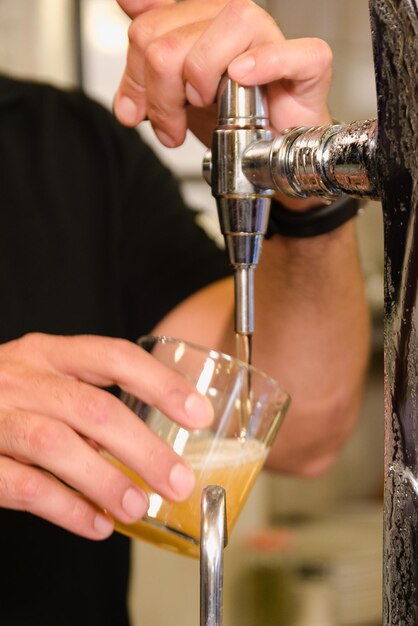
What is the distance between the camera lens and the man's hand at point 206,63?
62cm

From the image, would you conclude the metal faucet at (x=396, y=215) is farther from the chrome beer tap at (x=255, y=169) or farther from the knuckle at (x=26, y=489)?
the knuckle at (x=26, y=489)

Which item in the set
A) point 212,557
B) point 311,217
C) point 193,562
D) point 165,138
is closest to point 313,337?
point 311,217

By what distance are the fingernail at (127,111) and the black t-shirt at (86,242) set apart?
1.53 feet

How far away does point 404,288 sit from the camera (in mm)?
403

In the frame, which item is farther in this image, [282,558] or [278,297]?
[282,558]

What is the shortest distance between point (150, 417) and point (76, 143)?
73cm

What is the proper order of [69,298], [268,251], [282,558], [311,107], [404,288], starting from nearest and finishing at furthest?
[404,288]
[311,107]
[268,251]
[69,298]
[282,558]

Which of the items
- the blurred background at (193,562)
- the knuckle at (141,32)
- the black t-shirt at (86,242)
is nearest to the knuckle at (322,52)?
the knuckle at (141,32)

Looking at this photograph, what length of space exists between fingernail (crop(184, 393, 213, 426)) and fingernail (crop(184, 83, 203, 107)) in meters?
0.21

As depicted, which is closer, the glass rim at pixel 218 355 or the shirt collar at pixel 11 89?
the glass rim at pixel 218 355

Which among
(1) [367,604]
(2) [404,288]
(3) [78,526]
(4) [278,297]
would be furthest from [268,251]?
(1) [367,604]

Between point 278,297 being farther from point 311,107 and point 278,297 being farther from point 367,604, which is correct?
point 367,604

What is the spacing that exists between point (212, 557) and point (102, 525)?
26 centimetres

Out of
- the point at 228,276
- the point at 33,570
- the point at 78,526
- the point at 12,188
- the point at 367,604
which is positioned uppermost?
the point at 12,188
